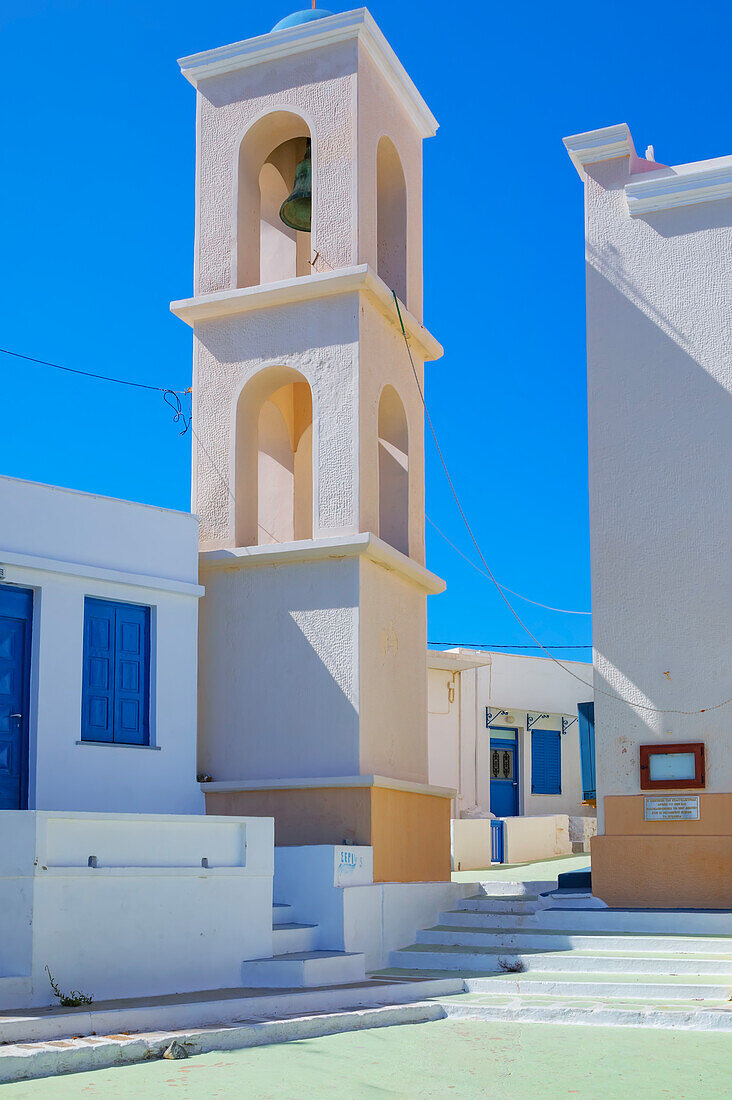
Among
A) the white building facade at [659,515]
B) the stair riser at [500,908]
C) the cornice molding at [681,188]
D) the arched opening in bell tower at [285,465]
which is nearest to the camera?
the stair riser at [500,908]

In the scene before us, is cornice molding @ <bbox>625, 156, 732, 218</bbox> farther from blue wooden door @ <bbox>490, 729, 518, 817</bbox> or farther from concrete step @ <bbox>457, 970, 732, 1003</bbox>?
blue wooden door @ <bbox>490, 729, 518, 817</bbox>

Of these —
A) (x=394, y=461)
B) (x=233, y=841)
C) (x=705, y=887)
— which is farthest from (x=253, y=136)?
(x=705, y=887)

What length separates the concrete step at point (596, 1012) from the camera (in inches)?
324

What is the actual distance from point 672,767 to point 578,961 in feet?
9.18

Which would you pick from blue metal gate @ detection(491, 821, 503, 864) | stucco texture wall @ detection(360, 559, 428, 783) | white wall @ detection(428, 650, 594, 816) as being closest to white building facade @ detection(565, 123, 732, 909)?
stucco texture wall @ detection(360, 559, 428, 783)

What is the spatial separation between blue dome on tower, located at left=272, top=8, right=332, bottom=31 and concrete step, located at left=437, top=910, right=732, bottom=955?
9440 mm

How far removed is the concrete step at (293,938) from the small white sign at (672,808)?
3663 mm

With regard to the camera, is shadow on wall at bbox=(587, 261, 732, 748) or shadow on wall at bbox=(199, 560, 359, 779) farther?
shadow on wall at bbox=(587, 261, 732, 748)

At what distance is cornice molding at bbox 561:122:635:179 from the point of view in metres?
13.6

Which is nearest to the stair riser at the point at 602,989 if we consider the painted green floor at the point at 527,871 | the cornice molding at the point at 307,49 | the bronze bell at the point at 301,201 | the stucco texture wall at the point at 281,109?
the painted green floor at the point at 527,871

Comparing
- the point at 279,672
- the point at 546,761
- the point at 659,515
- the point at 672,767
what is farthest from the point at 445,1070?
the point at 546,761

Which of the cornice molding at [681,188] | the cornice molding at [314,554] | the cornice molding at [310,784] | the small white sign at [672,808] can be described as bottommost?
the small white sign at [672,808]

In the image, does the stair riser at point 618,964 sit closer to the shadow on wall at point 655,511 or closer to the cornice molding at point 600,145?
the shadow on wall at point 655,511

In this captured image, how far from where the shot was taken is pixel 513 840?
870 inches
